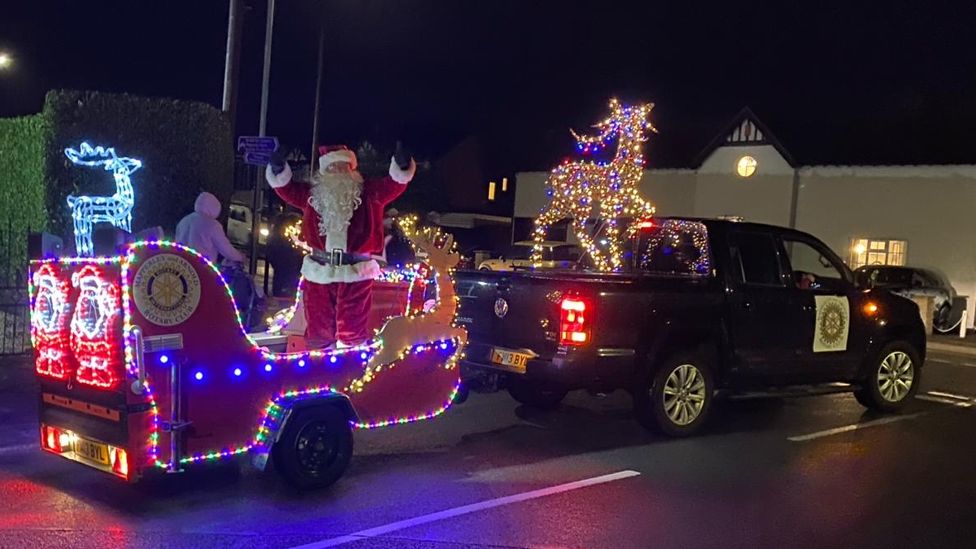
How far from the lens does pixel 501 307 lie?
26.1ft

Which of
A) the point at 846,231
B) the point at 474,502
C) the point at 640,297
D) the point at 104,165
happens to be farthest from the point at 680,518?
the point at 846,231

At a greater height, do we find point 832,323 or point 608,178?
point 608,178

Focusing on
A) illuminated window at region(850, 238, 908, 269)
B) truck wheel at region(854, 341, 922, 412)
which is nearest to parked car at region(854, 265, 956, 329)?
illuminated window at region(850, 238, 908, 269)

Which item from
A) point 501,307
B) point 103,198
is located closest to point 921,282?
point 501,307

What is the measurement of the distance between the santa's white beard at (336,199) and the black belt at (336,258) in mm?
157

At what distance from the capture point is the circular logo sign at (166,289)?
4.99 metres

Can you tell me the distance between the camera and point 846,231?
25.4 metres

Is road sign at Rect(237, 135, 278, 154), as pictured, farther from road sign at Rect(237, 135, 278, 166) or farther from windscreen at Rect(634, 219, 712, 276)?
windscreen at Rect(634, 219, 712, 276)

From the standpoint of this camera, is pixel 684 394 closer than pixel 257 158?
Yes

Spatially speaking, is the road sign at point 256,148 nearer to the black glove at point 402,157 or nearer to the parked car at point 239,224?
the black glove at point 402,157

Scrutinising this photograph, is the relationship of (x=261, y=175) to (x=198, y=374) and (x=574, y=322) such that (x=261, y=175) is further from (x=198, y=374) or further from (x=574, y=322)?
(x=198, y=374)

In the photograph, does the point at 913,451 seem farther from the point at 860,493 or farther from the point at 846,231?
the point at 846,231

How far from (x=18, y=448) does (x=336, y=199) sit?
3.00 metres

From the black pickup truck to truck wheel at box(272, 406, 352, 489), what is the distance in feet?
6.44
